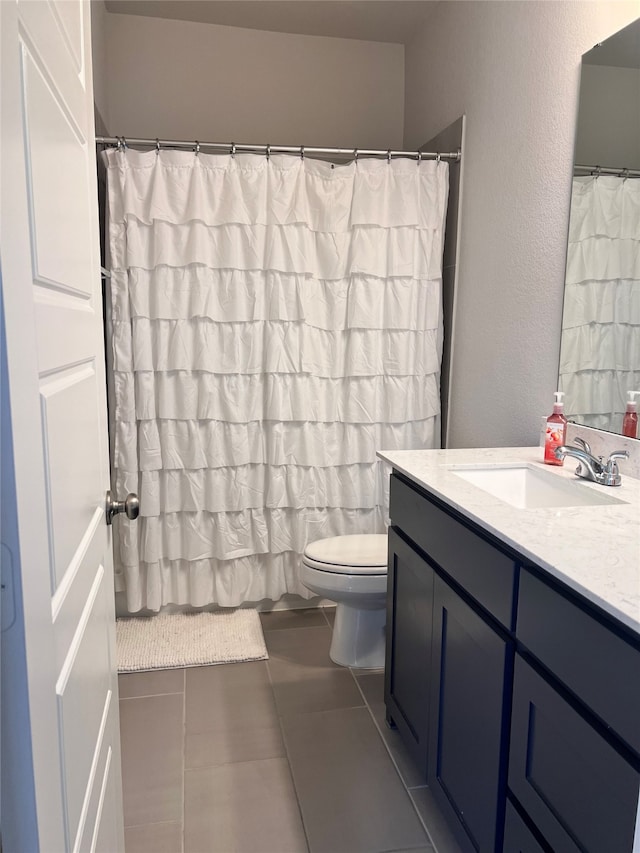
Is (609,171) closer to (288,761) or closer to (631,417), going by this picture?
(631,417)

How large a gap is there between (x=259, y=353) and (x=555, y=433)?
4.21 ft

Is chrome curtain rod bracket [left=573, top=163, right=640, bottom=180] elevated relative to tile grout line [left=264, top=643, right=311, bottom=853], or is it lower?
elevated

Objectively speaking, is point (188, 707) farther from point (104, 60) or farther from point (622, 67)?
point (104, 60)

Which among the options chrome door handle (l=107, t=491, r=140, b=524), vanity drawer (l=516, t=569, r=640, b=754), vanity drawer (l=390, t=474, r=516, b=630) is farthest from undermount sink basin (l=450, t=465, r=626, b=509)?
chrome door handle (l=107, t=491, r=140, b=524)

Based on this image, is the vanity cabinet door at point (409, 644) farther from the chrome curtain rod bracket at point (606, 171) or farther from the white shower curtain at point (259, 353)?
the chrome curtain rod bracket at point (606, 171)

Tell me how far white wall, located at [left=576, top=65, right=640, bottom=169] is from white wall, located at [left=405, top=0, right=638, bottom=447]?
0.22 feet

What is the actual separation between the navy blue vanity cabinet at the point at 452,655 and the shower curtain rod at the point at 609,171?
3.26 feet

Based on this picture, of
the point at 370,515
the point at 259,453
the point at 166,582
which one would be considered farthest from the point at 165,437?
the point at 370,515

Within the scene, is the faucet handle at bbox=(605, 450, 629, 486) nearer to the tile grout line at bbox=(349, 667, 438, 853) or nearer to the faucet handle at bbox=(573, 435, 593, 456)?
the faucet handle at bbox=(573, 435, 593, 456)

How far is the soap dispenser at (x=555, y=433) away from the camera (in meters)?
1.86

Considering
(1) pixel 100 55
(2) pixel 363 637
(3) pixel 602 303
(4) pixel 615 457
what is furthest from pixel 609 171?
(1) pixel 100 55

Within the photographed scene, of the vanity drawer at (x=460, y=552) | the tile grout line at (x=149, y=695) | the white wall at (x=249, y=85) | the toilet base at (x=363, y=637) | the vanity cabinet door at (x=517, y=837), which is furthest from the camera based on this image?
the white wall at (x=249, y=85)

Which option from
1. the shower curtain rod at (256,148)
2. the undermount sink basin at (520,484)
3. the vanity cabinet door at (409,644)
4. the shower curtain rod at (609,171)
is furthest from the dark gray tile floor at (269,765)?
the shower curtain rod at (256,148)

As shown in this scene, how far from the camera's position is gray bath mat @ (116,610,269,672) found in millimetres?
2504
